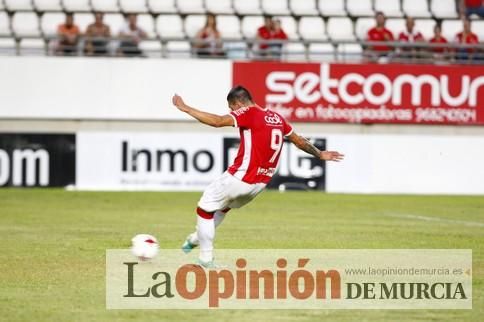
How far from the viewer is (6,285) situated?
1083 centimetres

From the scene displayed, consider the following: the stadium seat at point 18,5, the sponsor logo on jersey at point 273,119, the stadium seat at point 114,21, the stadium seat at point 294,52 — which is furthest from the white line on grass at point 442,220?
the stadium seat at point 18,5

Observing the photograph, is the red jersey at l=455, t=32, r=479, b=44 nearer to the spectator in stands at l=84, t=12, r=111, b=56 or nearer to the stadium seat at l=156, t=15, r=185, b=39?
the stadium seat at l=156, t=15, r=185, b=39

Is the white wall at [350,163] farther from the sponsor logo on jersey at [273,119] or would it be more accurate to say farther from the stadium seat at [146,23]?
the sponsor logo on jersey at [273,119]

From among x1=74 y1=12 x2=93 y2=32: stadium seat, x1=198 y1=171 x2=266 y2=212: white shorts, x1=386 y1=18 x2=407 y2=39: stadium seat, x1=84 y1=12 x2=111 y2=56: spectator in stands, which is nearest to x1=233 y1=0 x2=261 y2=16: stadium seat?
x1=386 y1=18 x2=407 y2=39: stadium seat

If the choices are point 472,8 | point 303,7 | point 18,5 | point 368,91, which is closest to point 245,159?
point 368,91

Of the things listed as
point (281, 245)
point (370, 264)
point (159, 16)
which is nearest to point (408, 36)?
point (159, 16)

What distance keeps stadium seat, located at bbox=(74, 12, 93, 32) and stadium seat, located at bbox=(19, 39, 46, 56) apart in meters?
1.07

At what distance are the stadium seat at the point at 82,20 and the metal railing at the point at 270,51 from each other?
1.79 metres

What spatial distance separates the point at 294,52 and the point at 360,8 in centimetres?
480

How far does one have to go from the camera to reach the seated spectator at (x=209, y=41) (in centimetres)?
2848

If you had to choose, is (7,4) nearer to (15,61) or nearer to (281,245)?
(15,61)

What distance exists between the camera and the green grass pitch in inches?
365

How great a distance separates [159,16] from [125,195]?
6.56 meters

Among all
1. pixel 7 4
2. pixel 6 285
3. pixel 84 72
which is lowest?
pixel 6 285
